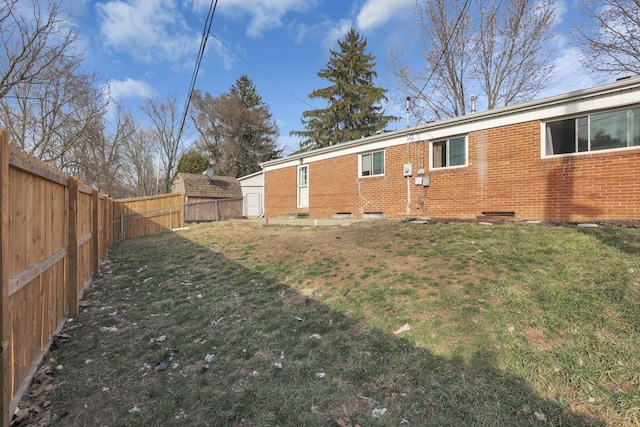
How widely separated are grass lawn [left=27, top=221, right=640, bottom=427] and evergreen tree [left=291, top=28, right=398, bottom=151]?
910 inches

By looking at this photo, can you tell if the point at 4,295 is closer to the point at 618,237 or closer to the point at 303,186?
the point at 618,237

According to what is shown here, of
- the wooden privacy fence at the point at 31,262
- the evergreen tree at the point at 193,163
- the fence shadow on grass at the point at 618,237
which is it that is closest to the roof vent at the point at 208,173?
the evergreen tree at the point at 193,163

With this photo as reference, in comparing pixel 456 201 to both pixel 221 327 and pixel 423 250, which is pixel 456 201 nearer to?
pixel 423 250

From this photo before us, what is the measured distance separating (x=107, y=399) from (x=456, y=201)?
9.49 metres

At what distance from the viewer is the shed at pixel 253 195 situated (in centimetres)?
2359

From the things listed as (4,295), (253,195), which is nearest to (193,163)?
(253,195)

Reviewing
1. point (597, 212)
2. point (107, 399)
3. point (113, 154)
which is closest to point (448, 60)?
point (597, 212)

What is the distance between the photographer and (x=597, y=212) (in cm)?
738

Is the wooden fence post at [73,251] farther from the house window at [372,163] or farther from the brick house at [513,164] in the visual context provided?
the house window at [372,163]

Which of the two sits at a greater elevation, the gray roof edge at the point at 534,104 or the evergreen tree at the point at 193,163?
the evergreen tree at the point at 193,163

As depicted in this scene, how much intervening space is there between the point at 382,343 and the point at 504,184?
7.52 meters

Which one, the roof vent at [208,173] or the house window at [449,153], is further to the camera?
the roof vent at [208,173]

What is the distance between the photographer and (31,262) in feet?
9.36

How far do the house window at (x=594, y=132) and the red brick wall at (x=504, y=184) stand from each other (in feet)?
0.73
